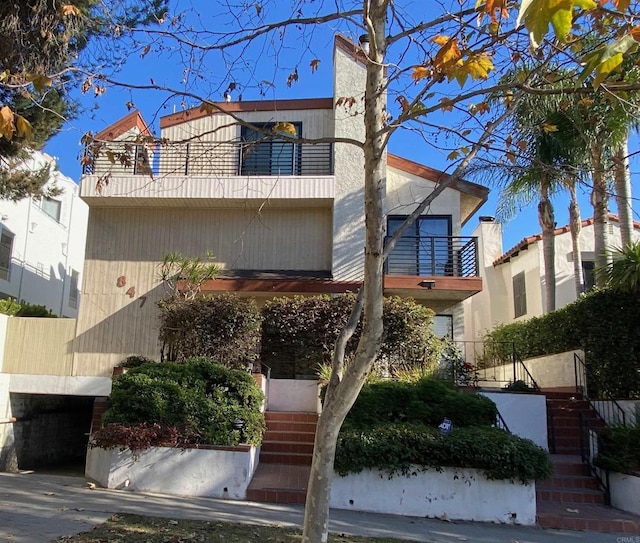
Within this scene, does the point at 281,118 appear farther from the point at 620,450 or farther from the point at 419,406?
the point at 620,450

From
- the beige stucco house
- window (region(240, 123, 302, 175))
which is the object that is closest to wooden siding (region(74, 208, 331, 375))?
the beige stucco house

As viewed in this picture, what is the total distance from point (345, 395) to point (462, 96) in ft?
9.49

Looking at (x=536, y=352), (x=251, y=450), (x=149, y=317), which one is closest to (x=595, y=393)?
(x=536, y=352)

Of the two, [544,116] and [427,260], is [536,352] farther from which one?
[544,116]

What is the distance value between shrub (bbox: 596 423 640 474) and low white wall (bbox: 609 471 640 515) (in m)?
0.12

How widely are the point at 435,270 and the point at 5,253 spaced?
50.5 ft

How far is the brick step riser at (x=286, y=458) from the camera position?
1007 centimetres

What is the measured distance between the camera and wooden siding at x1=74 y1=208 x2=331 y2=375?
15141 mm

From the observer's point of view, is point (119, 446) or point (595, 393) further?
point (595, 393)

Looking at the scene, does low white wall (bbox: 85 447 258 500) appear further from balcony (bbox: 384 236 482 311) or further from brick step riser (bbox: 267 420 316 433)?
balcony (bbox: 384 236 482 311)

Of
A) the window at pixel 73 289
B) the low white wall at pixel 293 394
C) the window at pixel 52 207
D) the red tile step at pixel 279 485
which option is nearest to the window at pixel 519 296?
the low white wall at pixel 293 394

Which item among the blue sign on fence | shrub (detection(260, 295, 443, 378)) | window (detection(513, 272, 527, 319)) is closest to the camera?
the blue sign on fence

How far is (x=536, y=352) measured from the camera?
1475 cm

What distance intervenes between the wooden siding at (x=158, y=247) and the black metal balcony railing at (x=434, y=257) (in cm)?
198
